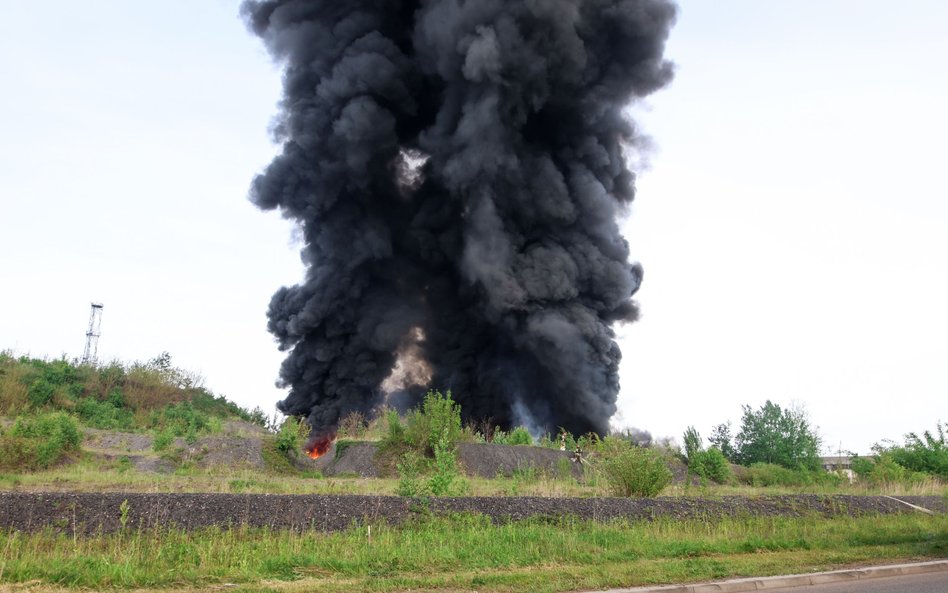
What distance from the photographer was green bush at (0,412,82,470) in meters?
21.1

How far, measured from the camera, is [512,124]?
124 ft

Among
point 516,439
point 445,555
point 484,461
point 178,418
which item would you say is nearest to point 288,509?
point 445,555

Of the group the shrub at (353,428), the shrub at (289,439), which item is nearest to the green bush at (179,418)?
the shrub at (353,428)

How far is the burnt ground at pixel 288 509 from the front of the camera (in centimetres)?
966

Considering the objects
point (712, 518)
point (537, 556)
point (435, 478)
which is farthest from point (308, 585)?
point (712, 518)

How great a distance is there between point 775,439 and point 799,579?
3801 cm

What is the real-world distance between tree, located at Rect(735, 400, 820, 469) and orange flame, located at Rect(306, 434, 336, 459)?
80.4ft

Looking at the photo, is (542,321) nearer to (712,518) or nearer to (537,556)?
(712,518)

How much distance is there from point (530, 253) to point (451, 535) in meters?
27.9

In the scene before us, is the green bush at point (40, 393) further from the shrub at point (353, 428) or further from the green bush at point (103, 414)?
the shrub at point (353, 428)

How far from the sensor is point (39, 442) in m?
21.9

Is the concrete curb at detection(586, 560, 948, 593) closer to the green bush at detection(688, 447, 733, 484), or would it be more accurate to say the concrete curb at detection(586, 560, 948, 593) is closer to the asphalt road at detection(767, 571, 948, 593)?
the asphalt road at detection(767, 571, 948, 593)

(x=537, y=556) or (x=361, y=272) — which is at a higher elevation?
(x=361, y=272)

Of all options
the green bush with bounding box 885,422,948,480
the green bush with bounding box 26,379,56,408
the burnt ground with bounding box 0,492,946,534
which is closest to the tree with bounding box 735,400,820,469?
the green bush with bounding box 885,422,948,480
